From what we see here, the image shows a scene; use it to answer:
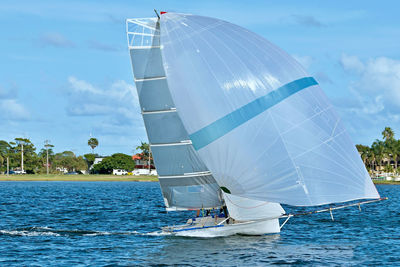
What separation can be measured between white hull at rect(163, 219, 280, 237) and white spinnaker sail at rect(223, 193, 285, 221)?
43 centimetres

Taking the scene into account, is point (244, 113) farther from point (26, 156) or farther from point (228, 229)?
point (26, 156)

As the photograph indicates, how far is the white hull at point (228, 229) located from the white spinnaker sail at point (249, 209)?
43cm

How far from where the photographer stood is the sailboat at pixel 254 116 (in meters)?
25.9

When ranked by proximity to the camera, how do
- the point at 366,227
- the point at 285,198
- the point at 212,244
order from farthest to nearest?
the point at 366,227
the point at 212,244
the point at 285,198

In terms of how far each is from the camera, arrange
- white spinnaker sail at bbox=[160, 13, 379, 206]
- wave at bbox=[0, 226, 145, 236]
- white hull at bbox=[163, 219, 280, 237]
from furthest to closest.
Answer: wave at bbox=[0, 226, 145, 236] < white hull at bbox=[163, 219, 280, 237] < white spinnaker sail at bbox=[160, 13, 379, 206]

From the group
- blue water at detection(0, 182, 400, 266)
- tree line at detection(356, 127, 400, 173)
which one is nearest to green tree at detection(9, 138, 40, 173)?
tree line at detection(356, 127, 400, 173)

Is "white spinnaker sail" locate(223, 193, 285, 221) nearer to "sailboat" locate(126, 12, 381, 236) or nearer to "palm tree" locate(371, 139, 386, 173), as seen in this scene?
"sailboat" locate(126, 12, 381, 236)

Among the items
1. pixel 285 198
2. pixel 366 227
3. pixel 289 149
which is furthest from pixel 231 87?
pixel 366 227

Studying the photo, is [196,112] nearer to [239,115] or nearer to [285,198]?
A: [239,115]

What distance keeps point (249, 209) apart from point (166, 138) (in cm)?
561

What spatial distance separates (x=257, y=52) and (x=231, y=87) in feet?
7.28

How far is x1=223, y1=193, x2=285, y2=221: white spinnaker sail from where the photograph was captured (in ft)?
96.1

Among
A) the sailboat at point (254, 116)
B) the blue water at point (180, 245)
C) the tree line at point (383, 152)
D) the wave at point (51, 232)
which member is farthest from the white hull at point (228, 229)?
the tree line at point (383, 152)

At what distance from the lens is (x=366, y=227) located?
39594mm
